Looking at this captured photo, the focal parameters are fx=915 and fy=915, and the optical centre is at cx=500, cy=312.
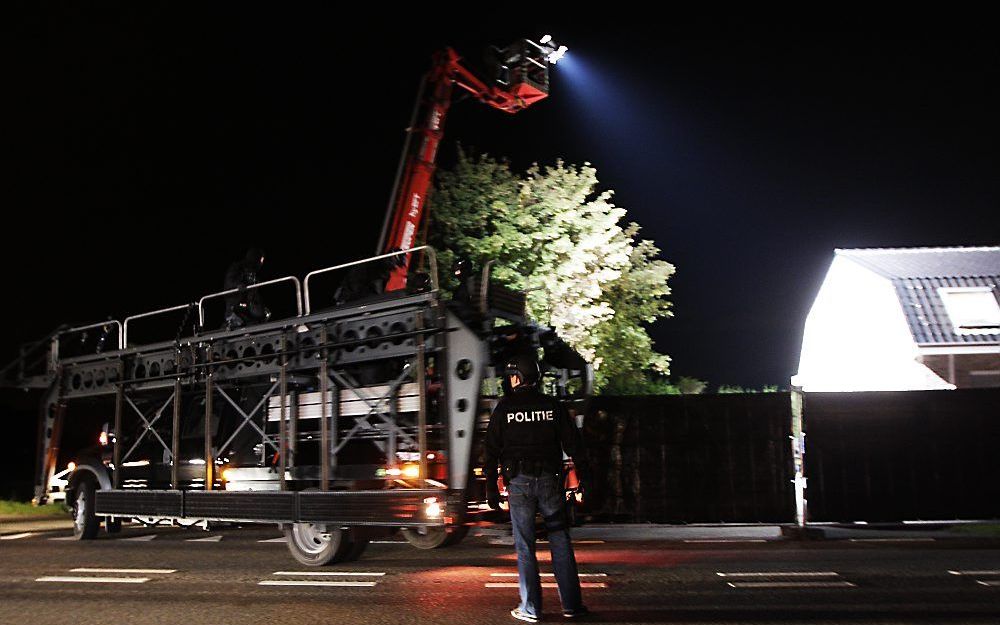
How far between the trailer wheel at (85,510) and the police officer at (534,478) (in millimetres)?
8554

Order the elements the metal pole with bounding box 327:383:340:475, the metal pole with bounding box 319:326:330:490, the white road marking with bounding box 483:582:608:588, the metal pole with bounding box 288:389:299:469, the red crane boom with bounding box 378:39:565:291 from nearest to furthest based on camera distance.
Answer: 1. the white road marking with bounding box 483:582:608:588
2. the metal pole with bounding box 319:326:330:490
3. the metal pole with bounding box 327:383:340:475
4. the metal pole with bounding box 288:389:299:469
5. the red crane boom with bounding box 378:39:565:291

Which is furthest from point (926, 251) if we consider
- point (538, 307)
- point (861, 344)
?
point (538, 307)

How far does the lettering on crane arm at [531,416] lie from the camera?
6.41 metres

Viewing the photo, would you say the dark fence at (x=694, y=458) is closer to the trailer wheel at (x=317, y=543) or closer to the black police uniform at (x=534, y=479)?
the trailer wheel at (x=317, y=543)

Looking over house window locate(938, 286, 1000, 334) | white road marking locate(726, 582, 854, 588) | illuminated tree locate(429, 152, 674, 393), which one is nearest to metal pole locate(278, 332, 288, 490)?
white road marking locate(726, 582, 854, 588)

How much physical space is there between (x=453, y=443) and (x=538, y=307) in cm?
1354

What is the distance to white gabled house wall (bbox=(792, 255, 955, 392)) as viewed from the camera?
2366 cm

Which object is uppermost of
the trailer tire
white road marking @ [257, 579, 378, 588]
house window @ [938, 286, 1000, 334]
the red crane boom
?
the red crane boom

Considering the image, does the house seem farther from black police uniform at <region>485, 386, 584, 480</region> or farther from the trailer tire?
black police uniform at <region>485, 386, 584, 480</region>

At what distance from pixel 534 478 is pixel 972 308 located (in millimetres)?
20617

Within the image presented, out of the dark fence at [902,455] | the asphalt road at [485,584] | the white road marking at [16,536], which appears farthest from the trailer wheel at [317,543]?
the dark fence at [902,455]

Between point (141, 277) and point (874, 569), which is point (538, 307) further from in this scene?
point (141, 277)

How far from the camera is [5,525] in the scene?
1722cm

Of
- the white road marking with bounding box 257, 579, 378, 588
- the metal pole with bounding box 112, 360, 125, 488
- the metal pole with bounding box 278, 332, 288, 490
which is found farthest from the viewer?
the metal pole with bounding box 112, 360, 125, 488
